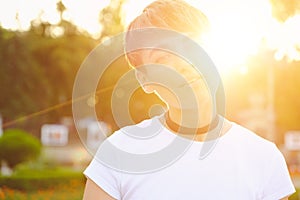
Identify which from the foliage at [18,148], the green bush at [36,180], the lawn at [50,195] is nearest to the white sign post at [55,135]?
the foliage at [18,148]

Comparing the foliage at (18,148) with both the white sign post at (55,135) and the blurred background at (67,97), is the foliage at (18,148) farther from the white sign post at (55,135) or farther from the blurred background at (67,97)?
the white sign post at (55,135)

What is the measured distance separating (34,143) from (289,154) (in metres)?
33.1

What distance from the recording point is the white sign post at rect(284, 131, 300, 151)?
5422cm

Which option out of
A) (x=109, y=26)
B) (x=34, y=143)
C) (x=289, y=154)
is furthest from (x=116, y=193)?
(x=289, y=154)

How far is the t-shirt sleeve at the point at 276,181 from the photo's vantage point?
6.77 feet

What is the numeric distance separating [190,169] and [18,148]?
2058 centimetres

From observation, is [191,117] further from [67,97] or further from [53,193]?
[67,97]

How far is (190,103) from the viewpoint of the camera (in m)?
2.05

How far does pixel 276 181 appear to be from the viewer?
6.81 ft

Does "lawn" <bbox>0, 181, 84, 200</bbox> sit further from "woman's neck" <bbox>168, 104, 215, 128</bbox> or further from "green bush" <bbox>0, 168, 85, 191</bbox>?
"woman's neck" <bbox>168, 104, 215, 128</bbox>

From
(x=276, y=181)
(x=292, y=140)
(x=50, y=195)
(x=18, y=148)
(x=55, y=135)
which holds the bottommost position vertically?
(x=276, y=181)

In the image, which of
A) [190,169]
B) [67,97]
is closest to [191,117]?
[190,169]

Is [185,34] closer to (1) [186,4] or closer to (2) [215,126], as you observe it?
(1) [186,4]

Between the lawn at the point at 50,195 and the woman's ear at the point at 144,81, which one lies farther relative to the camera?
the lawn at the point at 50,195
